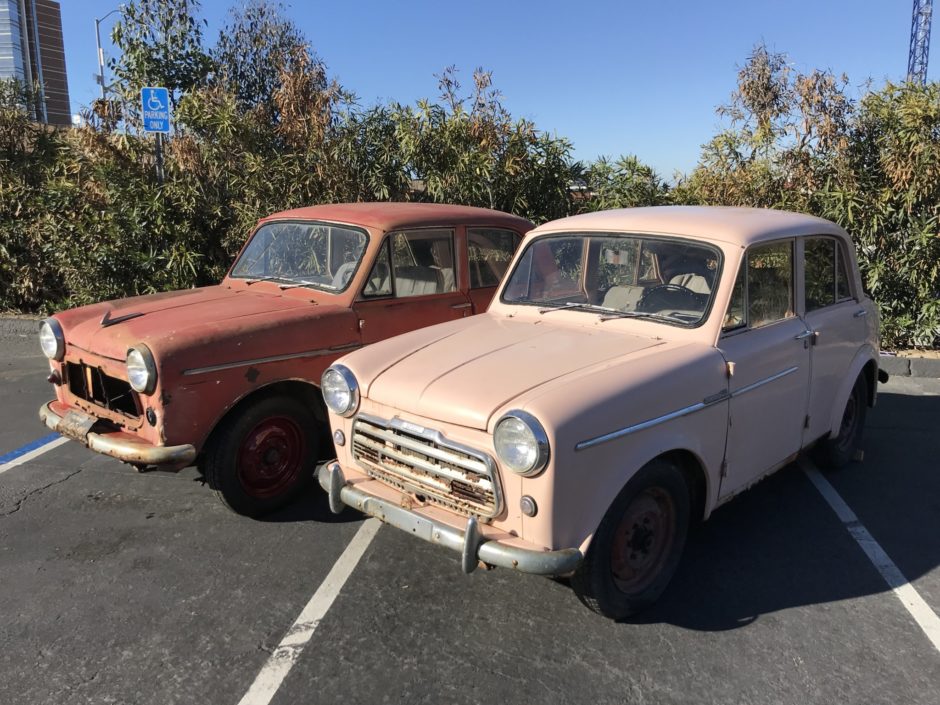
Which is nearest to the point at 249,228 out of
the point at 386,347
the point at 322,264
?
the point at 322,264

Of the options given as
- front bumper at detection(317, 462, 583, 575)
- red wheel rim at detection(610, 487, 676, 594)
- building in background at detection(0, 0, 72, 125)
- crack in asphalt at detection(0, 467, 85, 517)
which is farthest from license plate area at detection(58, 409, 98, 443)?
building in background at detection(0, 0, 72, 125)

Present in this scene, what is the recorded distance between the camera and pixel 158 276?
29.3 ft

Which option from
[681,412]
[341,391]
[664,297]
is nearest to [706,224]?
[664,297]

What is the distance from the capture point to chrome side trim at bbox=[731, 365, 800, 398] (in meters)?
3.34

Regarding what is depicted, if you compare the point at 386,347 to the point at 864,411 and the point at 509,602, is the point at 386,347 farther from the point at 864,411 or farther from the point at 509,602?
the point at 864,411

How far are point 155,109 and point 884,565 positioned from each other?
26.1 feet

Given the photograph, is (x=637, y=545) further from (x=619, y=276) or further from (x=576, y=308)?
(x=619, y=276)

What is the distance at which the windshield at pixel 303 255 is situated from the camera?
4.76 meters

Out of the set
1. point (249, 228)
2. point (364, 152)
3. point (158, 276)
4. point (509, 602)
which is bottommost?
A: point (509, 602)

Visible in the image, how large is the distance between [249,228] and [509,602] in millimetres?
6634

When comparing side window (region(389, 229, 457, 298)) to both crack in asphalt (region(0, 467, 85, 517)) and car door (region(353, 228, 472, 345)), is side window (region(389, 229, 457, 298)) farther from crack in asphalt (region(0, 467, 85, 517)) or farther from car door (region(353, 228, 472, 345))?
crack in asphalt (region(0, 467, 85, 517))

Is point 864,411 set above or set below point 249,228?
below

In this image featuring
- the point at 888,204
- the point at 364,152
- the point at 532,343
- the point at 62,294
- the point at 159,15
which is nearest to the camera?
the point at 532,343

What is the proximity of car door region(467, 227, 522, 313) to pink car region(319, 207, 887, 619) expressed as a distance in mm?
991
